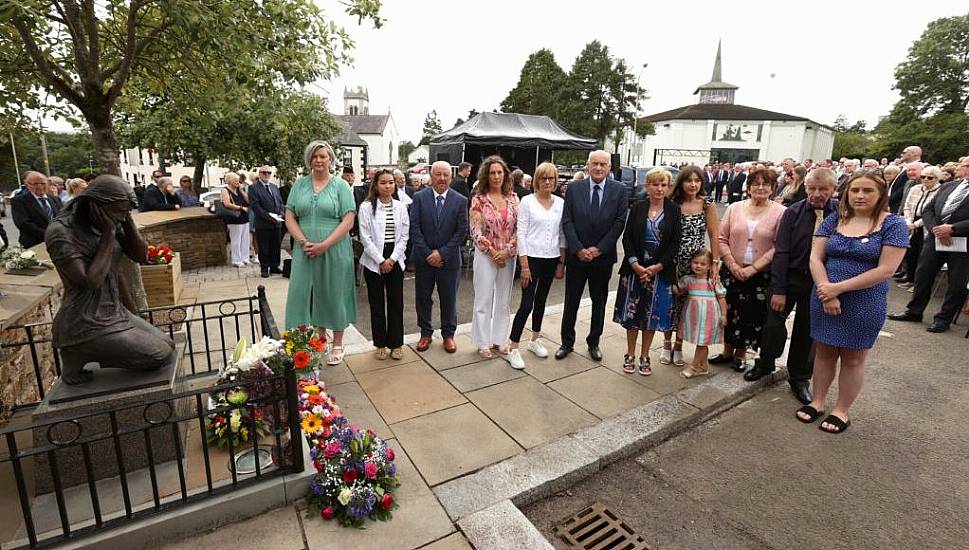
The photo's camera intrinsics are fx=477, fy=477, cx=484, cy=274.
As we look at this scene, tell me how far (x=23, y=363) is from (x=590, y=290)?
179 inches

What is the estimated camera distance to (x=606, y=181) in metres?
4.43

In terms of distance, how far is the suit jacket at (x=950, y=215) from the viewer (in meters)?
5.77

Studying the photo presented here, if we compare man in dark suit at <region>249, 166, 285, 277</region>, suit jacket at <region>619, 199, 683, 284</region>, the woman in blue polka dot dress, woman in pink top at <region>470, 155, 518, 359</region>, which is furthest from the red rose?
man in dark suit at <region>249, 166, 285, 277</region>

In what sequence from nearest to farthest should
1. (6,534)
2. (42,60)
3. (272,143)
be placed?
1. (6,534)
2. (42,60)
3. (272,143)

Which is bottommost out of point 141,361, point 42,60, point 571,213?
point 141,361

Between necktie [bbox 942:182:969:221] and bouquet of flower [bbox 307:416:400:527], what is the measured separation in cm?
739

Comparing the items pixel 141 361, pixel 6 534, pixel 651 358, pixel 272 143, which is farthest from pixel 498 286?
pixel 272 143

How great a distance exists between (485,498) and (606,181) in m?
2.96

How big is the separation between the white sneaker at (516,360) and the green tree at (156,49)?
10.3ft

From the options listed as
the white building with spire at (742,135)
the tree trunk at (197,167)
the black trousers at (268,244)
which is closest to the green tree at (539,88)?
the white building with spire at (742,135)

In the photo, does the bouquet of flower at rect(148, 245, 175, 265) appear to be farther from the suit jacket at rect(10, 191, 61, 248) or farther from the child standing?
the child standing

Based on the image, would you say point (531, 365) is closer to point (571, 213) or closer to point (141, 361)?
point (571, 213)

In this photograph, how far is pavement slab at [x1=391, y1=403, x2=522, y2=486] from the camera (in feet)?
9.89

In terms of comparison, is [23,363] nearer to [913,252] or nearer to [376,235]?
[376,235]
